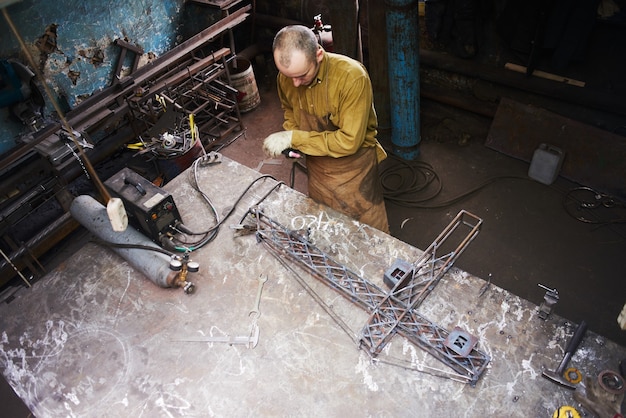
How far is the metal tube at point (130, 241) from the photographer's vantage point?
2469 mm

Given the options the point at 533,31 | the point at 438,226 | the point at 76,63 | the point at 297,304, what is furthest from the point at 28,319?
the point at 533,31

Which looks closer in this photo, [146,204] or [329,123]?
[146,204]

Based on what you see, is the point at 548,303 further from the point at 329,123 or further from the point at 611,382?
the point at 329,123

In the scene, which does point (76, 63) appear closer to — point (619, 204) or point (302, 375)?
point (302, 375)

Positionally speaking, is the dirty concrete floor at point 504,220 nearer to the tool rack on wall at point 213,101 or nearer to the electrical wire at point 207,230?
the tool rack on wall at point 213,101

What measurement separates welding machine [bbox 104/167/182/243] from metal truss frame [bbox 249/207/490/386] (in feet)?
1.90

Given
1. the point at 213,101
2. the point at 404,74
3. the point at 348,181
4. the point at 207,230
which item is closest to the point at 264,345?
the point at 207,230

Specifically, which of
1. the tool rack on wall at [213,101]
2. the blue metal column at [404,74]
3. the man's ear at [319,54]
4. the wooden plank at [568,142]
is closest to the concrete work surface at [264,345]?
the man's ear at [319,54]

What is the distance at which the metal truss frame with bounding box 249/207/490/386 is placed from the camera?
201 cm

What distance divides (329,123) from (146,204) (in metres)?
1.32

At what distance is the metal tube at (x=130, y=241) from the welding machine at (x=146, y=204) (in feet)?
0.28

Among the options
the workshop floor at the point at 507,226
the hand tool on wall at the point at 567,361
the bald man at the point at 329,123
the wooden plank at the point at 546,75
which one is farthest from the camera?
the wooden plank at the point at 546,75

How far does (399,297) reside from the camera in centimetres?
227

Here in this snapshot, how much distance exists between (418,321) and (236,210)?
139 centimetres
